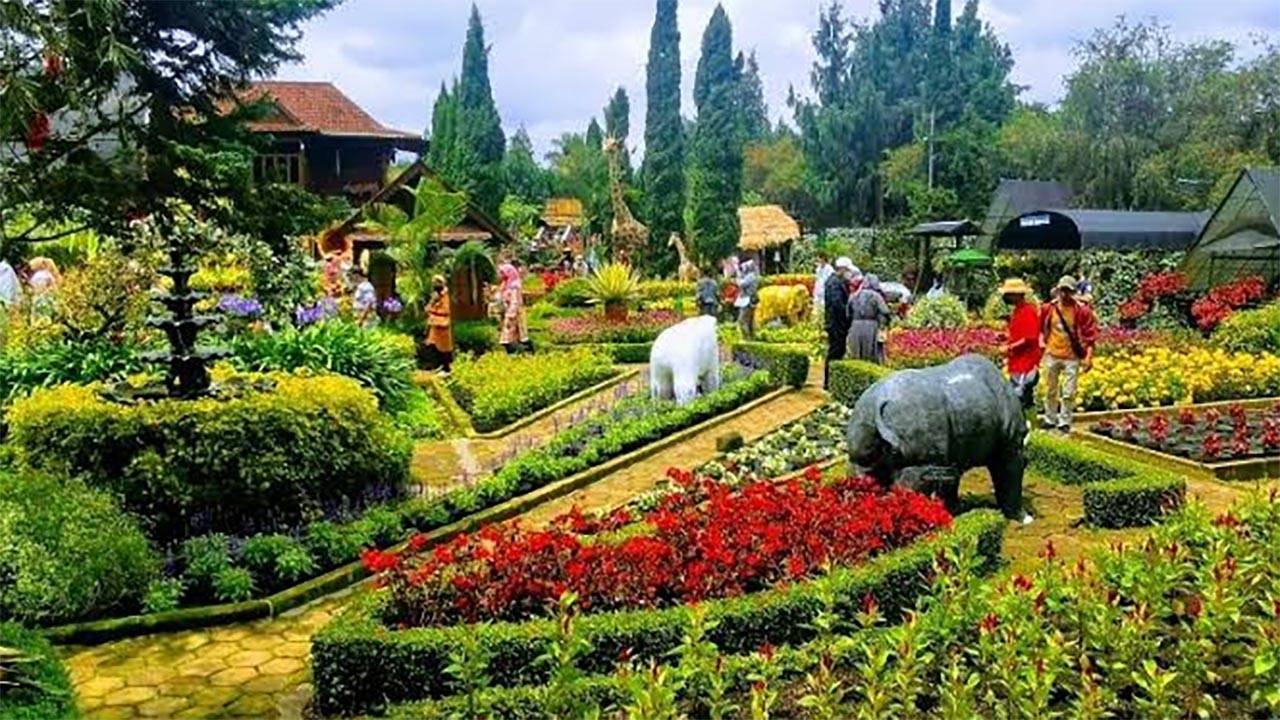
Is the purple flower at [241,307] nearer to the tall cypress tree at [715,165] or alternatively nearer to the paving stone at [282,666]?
the paving stone at [282,666]

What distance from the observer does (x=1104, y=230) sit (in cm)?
2631

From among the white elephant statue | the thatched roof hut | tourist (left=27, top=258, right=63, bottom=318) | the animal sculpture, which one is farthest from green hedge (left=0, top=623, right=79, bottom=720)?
the thatched roof hut

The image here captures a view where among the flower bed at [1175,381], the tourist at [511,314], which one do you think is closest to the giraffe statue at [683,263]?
the tourist at [511,314]

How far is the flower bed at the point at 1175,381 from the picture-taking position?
12.7 metres

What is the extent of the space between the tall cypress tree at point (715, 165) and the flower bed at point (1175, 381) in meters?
19.7

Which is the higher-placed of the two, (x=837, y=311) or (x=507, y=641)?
(x=837, y=311)

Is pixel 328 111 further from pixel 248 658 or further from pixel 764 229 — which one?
pixel 764 229

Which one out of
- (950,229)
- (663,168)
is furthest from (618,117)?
(950,229)

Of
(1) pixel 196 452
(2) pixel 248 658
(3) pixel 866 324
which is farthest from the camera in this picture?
(3) pixel 866 324

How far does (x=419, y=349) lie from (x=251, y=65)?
10.3 meters

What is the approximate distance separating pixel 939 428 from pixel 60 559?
18.2 feet

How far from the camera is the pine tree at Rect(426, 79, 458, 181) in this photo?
2069 cm

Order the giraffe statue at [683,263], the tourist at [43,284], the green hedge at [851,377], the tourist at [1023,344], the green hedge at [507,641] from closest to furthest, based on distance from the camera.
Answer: the green hedge at [507,641], the tourist at [1023,344], the green hedge at [851,377], the tourist at [43,284], the giraffe statue at [683,263]

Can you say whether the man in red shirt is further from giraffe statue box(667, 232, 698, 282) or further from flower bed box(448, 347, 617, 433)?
giraffe statue box(667, 232, 698, 282)
